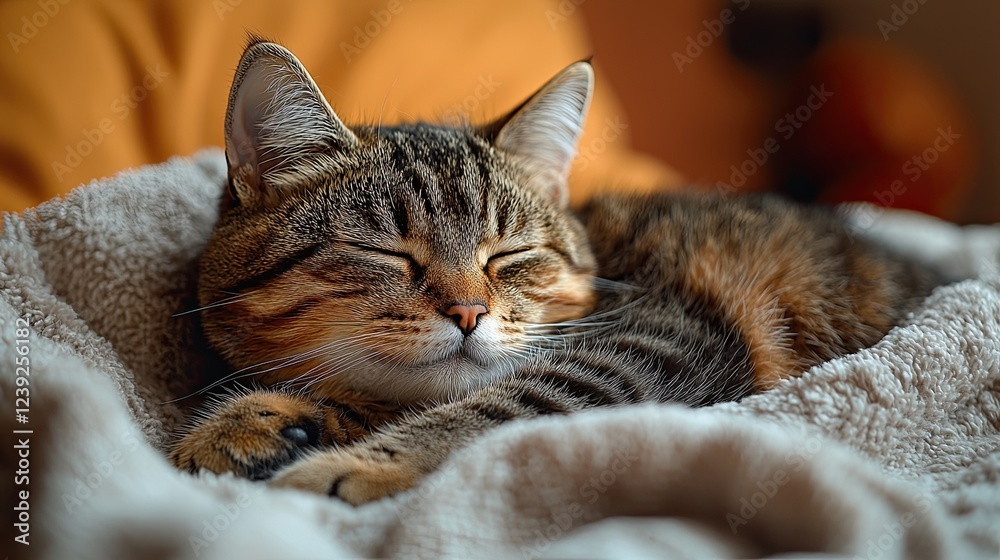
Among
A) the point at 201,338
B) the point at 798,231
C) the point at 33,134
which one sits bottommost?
the point at 201,338

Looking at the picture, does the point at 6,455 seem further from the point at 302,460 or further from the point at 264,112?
the point at 264,112

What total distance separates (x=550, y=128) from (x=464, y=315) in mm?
458

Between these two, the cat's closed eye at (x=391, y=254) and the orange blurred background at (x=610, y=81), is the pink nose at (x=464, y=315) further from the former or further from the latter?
the orange blurred background at (x=610, y=81)

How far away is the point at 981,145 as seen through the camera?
85.9 inches

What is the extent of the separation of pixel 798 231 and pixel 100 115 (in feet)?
4.07

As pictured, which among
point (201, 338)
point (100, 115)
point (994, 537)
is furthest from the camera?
point (100, 115)

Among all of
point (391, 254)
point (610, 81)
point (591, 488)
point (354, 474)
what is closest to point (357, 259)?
point (391, 254)

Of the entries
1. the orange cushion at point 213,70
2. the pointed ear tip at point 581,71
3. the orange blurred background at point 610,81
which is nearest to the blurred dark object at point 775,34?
the orange blurred background at point 610,81

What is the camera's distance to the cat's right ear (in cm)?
91

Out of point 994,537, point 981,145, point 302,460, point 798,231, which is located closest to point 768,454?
point 994,537

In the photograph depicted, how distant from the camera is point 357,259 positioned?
0.89 meters

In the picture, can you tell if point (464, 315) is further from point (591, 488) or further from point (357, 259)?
point (591, 488)

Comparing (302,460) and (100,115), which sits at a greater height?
(100,115)

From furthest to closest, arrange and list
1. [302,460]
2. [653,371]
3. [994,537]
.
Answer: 1. [653,371]
2. [302,460]
3. [994,537]
